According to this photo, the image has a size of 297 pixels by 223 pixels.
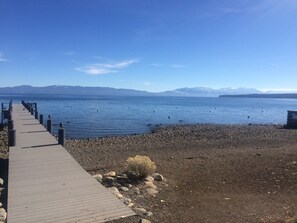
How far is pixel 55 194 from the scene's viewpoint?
853 cm

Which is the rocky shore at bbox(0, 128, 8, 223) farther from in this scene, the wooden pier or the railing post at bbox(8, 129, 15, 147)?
the railing post at bbox(8, 129, 15, 147)

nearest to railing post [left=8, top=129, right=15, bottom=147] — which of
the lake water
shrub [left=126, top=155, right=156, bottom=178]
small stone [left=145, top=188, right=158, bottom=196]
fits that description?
shrub [left=126, top=155, right=156, bottom=178]

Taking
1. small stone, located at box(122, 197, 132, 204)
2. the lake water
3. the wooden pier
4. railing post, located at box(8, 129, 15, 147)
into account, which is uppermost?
railing post, located at box(8, 129, 15, 147)

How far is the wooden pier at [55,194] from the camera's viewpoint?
7160mm

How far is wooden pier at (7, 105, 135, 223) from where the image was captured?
7160 mm

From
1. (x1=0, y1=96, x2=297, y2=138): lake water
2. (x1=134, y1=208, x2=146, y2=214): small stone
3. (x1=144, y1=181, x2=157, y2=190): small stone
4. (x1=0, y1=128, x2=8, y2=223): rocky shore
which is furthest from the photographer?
(x1=0, y1=96, x2=297, y2=138): lake water

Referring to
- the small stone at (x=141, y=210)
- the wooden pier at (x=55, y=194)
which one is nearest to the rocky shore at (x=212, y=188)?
the small stone at (x=141, y=210)

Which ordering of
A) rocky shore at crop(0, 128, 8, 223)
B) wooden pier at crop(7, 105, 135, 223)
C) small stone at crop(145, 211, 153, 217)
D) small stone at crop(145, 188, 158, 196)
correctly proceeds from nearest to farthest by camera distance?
1. wooden pier at crop(7, 105, 135, 223)
2. rocky shore at crop(0, 128, 8, 223)
3. small stone at crop(145, 211, 153, 217)
4. small stone at crop(145, 188, 158, 196)

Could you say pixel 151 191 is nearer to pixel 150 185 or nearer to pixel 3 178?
pixel 150 185

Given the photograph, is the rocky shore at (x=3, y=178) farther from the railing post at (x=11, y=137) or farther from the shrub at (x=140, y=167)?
the shrub at (x=140, y=167)

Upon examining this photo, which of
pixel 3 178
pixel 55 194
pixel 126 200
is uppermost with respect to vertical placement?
pixel 55 194

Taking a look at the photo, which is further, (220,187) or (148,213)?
(220,187)

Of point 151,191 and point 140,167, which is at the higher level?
point 140,167

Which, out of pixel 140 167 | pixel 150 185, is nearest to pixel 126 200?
pixel 150 185
